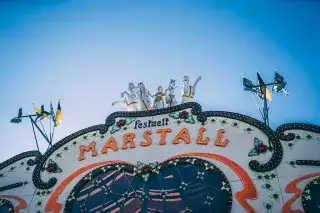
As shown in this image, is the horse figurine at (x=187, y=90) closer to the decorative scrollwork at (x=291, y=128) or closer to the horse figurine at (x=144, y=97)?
the horse figurine at (x=144, y=97)

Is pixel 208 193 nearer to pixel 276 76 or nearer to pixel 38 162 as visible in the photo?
pixel 276 76

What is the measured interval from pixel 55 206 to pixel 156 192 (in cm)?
344

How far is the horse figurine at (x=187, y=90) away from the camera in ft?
38.6

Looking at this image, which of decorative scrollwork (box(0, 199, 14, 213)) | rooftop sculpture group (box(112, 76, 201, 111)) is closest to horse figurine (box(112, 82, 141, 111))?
rooftop sculpture group (box(112, 76, 201, 111))

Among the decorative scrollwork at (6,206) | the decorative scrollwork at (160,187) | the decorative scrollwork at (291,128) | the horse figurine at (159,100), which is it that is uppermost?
the horse figurine at (159,100)

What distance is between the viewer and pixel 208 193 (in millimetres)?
8555

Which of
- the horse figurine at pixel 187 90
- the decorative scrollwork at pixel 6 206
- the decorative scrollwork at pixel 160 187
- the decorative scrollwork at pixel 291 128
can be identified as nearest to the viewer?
the decorative scrollwork at pixel 160 187

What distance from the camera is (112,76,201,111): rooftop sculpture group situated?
38.7ft

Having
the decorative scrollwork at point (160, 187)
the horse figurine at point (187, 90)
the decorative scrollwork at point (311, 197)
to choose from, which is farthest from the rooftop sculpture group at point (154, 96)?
the decorative scrollwork at point (311, 197)

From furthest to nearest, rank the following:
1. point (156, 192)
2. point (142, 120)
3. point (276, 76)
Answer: point (142, 120), point (276, 76), point (156, 192)

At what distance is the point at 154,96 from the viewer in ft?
39.6

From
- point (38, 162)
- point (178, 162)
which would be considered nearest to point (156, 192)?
point (178, 162)

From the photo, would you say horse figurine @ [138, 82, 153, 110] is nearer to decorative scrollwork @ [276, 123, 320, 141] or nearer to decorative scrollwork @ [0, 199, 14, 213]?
decorative scrollwork @ [276, 123, 320, 141]

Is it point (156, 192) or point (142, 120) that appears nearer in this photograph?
point (156, 192)
